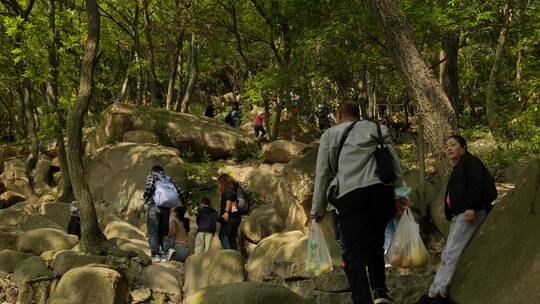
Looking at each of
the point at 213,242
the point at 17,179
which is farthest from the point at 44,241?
the point at 17,179

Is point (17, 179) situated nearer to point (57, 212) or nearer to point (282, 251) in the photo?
point (57, 212)

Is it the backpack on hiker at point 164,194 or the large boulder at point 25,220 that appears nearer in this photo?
the backpack on hiker at point 164,194

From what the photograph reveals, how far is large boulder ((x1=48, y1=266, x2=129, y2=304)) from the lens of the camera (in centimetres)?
891

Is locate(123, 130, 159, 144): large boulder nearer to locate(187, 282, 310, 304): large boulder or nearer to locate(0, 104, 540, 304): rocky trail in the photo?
locate(0, 104, 540, 304): rocky trail

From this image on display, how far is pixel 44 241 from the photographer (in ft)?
39.1

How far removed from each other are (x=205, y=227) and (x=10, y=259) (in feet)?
12.4

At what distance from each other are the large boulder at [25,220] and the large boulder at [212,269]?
6283 mm

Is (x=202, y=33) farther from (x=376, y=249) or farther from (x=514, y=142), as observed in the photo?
(x=376, y=249)

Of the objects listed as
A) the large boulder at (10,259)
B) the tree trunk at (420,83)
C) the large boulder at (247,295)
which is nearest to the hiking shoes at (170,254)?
the large boulder at (10,259)

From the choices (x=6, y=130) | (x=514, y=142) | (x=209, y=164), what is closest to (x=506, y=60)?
(x=514, y=142)

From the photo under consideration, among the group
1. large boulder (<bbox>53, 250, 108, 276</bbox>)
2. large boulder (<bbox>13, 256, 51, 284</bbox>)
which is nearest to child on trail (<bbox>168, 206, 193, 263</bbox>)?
large boulder (<bbox>53, 250, 108, 276</bbox>)

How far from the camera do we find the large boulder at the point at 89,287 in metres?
8.91

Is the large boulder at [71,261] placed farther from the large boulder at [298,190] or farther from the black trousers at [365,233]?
the black trousers at [365,233]

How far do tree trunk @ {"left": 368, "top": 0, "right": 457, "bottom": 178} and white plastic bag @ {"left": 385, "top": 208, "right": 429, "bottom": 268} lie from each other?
478 centimetres
